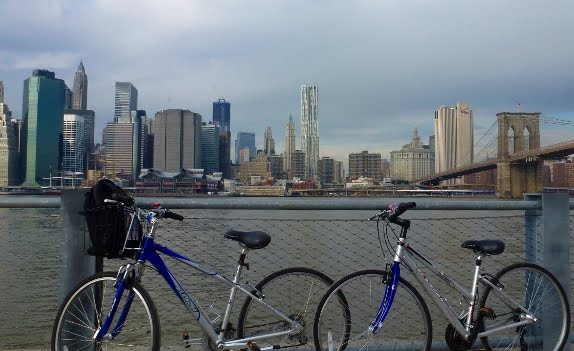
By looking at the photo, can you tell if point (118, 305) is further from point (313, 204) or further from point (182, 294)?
point (313, 204)

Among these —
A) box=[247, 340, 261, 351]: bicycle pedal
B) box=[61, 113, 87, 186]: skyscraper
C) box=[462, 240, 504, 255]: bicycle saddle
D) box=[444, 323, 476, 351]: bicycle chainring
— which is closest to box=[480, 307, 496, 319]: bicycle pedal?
box=[444, 323, 476, 351]: bicycle chainring

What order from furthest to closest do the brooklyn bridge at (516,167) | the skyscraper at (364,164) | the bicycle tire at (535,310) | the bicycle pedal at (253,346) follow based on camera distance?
1. the skyscraper at (364,164)
2. the brooklyn bridge at (516,167)
3. the bicycle tire at (535,310)
4. the bicycle pedal at (253,346)

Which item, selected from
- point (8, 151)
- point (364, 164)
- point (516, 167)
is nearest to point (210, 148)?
point (364, 164)

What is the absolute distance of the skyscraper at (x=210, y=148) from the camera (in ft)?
355

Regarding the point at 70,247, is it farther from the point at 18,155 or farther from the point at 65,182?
the point at 18,155

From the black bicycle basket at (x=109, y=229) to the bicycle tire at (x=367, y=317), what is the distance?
110 cm

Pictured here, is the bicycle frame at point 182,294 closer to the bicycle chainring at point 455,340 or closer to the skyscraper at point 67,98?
the bicycle chainring at point 455,340

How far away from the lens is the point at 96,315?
9.15ft

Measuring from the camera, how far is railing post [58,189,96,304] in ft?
9.62

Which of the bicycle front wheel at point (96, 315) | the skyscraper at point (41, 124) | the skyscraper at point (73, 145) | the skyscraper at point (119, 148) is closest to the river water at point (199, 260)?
the bicycle front wheel at point (96, 315)

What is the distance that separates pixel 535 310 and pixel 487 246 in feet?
1.92

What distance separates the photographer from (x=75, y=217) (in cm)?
294

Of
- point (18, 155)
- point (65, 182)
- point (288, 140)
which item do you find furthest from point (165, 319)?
point (288, 140)

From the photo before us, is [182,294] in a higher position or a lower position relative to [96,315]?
higher
